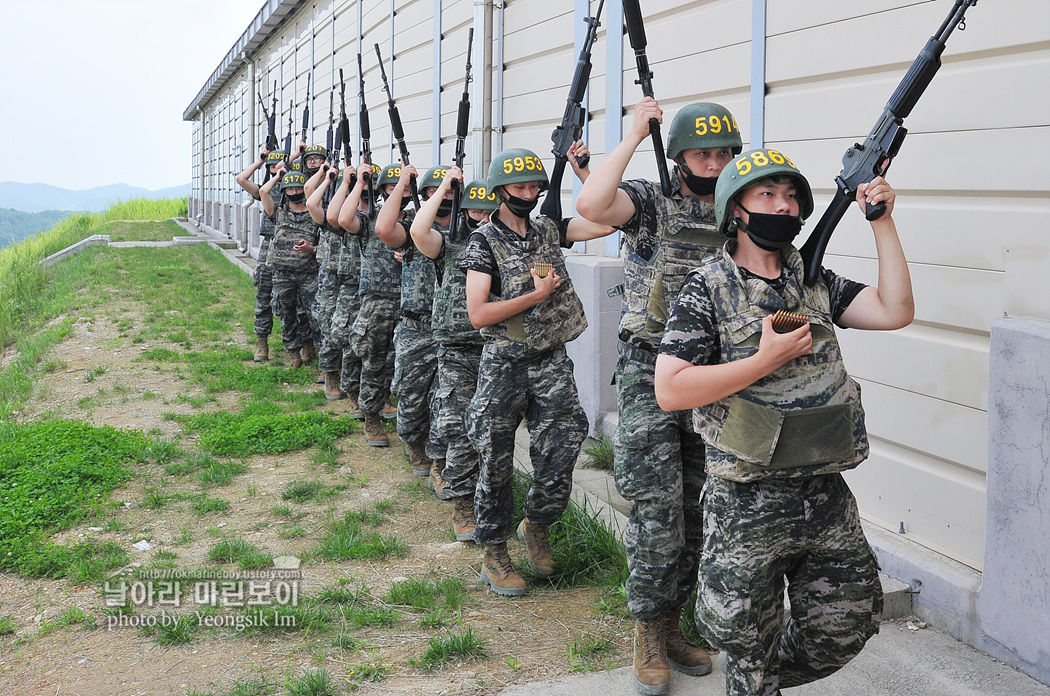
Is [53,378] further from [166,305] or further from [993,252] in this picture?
[993,252]

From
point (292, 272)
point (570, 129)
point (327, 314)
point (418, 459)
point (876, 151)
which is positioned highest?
point (570, 129)

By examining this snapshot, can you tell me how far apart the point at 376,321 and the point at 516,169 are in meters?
3.36

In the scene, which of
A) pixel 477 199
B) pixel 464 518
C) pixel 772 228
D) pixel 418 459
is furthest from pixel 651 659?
pixel 418 459

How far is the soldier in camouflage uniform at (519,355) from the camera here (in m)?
4.66

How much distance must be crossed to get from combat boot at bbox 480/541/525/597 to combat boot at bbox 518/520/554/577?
11 cm

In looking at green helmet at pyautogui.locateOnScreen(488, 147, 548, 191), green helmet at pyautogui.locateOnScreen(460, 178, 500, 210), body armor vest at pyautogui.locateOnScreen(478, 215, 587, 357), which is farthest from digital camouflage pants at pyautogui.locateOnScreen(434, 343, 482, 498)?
green helmet at pyautogui.locateOnScreen(488, 147, 548, 191)

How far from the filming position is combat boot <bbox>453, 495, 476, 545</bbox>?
555 cm

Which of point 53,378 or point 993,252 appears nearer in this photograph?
point 993,252

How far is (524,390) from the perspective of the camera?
4.72 metres

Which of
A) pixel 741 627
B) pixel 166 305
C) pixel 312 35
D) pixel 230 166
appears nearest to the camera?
pixel 741 627

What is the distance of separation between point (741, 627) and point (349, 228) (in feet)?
19.0

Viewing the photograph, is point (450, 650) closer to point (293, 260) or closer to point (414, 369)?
point (414, 369)

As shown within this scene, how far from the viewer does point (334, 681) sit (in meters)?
3.90

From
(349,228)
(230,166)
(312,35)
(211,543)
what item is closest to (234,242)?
(230,166)
